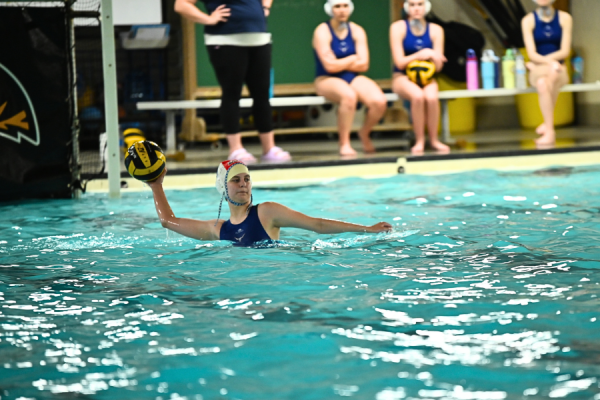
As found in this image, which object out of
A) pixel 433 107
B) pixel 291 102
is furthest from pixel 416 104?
pixel 291 102

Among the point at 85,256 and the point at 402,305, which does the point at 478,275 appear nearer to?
the point at 402,305

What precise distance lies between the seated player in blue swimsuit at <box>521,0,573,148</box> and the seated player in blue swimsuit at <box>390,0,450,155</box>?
108cm

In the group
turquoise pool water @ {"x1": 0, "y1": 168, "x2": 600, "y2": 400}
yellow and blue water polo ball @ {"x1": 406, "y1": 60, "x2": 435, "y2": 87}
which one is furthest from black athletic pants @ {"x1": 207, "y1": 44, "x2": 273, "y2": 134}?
turquoise pool water @ {"x1": 0, "y1": 168, "x2": 600, "y2": 400}

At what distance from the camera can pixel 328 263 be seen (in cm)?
405

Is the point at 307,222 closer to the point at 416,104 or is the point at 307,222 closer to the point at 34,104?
the point at 34,104

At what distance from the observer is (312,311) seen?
126 inches

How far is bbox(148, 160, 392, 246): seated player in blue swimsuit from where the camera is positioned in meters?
4.35

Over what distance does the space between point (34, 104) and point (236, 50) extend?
2.10 m

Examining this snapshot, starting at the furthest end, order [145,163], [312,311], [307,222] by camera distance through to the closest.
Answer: [145,163], [307,222], [312,311]

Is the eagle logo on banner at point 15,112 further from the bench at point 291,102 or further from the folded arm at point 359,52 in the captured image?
the folded arm at point 359,52

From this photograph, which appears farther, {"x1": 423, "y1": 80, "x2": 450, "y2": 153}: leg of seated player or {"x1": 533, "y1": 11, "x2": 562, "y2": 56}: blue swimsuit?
{"x1": 533, "y1": 11, "x2": 562, "y2": 56}: blue swimsuit

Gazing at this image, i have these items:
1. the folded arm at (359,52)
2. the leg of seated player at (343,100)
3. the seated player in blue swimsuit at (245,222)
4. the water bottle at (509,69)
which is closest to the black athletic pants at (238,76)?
the leg of seated player at (343,100)

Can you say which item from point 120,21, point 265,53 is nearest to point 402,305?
point 265,53

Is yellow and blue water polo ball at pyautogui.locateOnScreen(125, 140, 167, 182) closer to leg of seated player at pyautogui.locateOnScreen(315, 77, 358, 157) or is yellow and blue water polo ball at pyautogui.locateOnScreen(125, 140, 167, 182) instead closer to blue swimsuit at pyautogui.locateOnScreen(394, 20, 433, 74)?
leg of seated player at pyautogui.locateOnScreen(315, 77, 358, 157)
